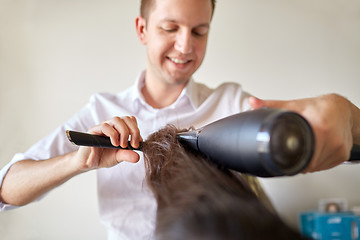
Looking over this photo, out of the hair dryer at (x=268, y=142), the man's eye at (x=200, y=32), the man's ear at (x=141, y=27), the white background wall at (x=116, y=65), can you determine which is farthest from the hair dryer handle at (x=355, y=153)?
the white background wall at (x=116, y=65)

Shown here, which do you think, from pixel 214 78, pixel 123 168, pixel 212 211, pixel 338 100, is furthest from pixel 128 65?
pixel 212 211

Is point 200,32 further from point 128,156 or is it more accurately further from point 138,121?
point 128,156

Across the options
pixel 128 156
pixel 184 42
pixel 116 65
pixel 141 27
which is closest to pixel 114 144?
pixel 128 156

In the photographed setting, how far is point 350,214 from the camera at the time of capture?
176 cm

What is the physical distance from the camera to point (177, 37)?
3.93 feet

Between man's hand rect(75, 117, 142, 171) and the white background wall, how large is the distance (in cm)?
107

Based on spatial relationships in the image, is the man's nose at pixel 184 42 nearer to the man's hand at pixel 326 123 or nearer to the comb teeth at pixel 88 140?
the comb teeth at pixel 88 140

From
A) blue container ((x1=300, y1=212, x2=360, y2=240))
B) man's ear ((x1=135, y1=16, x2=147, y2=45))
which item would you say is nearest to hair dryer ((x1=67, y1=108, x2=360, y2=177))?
man's ear ((x1=135, y1=16, x2=147, y2=45))

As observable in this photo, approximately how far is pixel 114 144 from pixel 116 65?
4.28 feet

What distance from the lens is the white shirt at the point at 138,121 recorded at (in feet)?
3.85

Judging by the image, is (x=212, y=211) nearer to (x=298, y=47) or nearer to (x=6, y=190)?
(x=6, y=190)

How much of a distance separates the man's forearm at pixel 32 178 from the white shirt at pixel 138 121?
0.04 meters

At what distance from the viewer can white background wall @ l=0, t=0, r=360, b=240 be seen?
1.85 metres

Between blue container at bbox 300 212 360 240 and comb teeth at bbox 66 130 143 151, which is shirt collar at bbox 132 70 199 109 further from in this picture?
blue container at bbox 300 212 360 240
